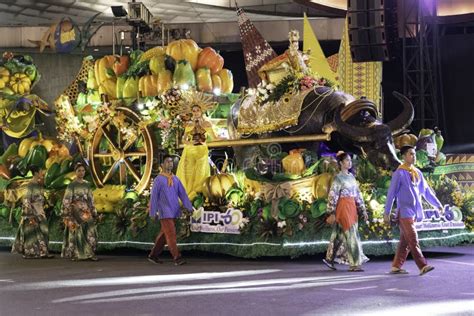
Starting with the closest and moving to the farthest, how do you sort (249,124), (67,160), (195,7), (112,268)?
(112,268)
(249,124)
(67,160)
(195,7)

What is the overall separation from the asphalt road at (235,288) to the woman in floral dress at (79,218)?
1.95 feet

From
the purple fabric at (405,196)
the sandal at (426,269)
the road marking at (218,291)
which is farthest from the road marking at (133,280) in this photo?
the sandal at (426,269)

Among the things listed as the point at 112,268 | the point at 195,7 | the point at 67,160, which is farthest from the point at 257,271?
the point at 195,7

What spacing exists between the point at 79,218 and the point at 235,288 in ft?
15.8

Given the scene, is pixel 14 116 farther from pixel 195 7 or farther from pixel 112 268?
pixel 195 7

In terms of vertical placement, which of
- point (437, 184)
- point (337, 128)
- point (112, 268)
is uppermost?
point (337, 128)

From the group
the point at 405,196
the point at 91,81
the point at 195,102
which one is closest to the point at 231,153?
the point at 195,102

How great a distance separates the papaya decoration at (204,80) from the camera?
52.4 feet

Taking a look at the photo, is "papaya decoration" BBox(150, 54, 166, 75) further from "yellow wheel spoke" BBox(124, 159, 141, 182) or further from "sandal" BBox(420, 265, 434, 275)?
"sandal" BBox(420, 265, 434, 275)

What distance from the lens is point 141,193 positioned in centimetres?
1477

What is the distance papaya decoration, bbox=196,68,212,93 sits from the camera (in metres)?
16.0

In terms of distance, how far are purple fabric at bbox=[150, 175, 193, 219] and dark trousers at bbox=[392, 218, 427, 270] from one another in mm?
3279

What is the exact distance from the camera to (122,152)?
15.6m

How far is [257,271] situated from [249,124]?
3639 millimetres
